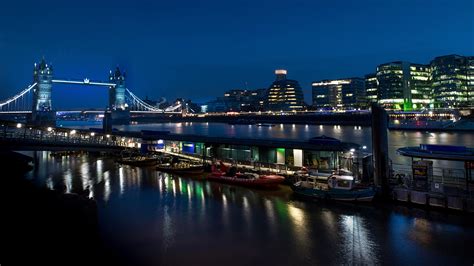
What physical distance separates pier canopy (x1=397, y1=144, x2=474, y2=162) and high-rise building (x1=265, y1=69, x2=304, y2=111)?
168 meters

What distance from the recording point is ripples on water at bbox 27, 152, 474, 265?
12078 mm

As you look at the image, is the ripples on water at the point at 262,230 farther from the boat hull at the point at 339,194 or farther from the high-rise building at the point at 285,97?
the high-rise building at the point at 285,97

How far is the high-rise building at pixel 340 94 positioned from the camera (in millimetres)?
175125

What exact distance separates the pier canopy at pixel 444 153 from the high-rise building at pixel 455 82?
439 ft

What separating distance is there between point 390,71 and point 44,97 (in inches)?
5425

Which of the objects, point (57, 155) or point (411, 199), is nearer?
point (411, 199)

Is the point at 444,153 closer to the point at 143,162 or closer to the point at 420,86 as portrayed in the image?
the point at 143,162

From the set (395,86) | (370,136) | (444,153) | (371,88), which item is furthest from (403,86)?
(444,153)

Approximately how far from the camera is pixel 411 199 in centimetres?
1752

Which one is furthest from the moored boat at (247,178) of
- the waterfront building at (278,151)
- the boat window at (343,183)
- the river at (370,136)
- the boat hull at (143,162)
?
the river at (370,136)

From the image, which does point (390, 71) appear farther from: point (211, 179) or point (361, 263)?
point (361, 263)

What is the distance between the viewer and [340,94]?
18088cm

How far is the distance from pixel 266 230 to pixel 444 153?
1071cm

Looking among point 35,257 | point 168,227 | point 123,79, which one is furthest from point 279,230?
point 123,79
